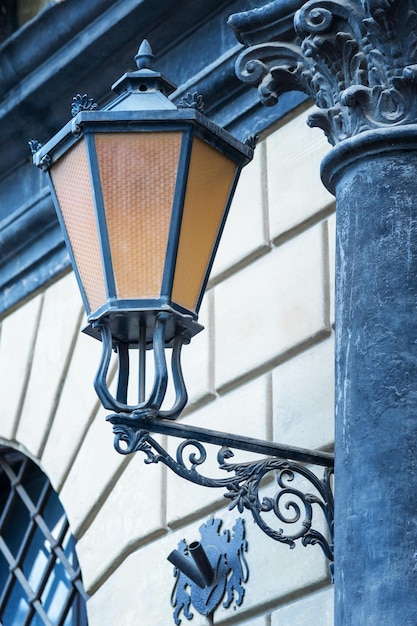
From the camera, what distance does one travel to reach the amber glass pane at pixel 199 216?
4.25 meters

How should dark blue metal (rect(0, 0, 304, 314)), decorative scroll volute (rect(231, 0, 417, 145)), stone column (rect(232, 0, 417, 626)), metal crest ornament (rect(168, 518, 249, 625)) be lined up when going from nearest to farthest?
1. stone column (rect(232, 0, 417, 626))
2. decorative scroll volute (rect(231, 0, 417, 145))
3. metal crest ornament (rect(168, 518, 249, 625))
4. dark blue metal (rect(0, 0, 304, 314))

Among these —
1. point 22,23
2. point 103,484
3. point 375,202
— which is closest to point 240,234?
point 103,484

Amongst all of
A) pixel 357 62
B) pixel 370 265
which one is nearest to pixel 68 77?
pixel 357 62

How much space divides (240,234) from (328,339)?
0.85 metres

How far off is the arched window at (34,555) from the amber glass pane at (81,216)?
2.79m

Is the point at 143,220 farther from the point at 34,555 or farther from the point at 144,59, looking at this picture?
the point at 34,555

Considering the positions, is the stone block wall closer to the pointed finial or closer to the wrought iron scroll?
the wrought iron scroll

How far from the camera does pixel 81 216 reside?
433 centimetres

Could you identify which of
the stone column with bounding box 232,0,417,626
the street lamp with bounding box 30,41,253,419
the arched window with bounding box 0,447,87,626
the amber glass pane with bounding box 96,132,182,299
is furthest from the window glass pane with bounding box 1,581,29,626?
the stone column with bounding box 232,0,417,626

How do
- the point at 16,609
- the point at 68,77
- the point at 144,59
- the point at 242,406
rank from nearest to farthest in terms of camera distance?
the point at 144,59
the point at 242,406
the point at 16,609
the point at 68,77

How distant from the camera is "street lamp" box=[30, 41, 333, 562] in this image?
4.15 m

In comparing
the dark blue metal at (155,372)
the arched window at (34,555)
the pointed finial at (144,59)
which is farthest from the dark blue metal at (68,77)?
the dark blue metal at (155,372)

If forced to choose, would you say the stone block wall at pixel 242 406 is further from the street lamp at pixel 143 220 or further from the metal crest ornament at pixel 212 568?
the street lamp at pixel 143 220

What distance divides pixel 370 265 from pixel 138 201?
2.25 feet
